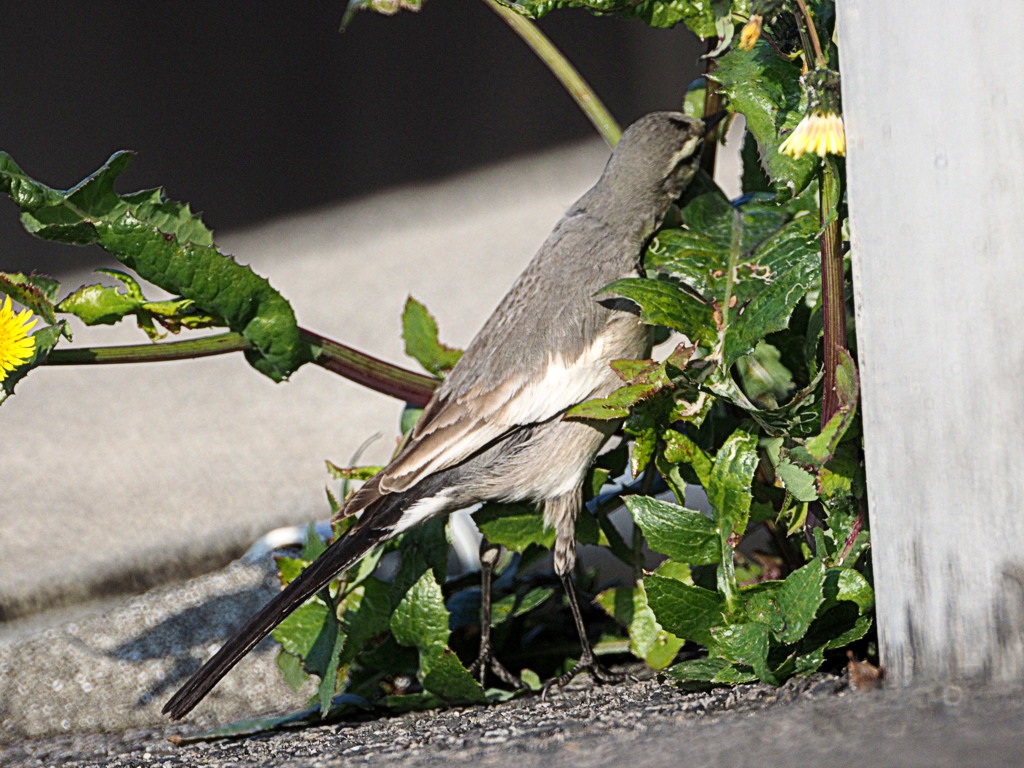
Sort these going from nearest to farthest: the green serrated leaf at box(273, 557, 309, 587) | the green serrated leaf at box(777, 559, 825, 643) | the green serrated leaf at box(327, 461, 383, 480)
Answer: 1. the green serrated leaf at box(777, 559, 825, 643)
2. the green serrated leaf at box(273, 557, 309, 587)
3. the green serrated leaf at box(327, 461, 383, 480)

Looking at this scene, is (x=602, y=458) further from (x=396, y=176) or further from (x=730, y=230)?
(x=396, y=176)

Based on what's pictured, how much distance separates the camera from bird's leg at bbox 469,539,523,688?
2.88 metres

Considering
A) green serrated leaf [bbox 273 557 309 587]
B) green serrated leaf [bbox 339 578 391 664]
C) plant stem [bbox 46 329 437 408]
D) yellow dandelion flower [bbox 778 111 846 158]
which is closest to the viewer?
yellow dandelion flower [bbox 778 111 846 158]

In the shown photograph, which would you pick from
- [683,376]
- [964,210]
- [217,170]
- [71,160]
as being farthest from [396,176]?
[964,210]

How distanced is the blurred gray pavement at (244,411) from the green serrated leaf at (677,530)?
7.19ft

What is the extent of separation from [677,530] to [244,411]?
3827 mm

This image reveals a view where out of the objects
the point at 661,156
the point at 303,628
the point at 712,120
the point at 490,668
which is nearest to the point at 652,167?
the point at 661,156

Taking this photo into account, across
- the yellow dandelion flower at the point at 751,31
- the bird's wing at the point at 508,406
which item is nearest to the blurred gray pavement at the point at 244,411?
the bird's wing at the point at 508,406

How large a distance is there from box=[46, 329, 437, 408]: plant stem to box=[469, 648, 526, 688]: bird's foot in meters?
0.66

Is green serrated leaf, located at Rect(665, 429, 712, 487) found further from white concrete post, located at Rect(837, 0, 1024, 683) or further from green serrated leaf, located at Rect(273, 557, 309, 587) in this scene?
green serrated leaf, located at Rect(273, 557, 309, 587)

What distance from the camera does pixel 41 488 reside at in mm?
5066

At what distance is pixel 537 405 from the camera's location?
2840 millimetres

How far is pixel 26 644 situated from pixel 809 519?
2026mm

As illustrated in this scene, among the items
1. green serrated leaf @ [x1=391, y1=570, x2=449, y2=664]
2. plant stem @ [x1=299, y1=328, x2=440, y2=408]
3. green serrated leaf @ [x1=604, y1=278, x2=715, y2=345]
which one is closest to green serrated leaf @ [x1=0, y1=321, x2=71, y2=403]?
plant stem @ [x1=299, y1=328, x2=440, y2=408]
